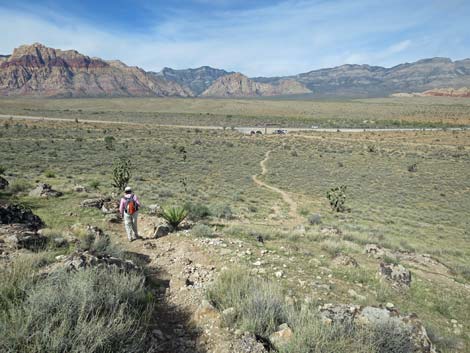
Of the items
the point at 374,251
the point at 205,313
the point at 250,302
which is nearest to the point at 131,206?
the point at 205,313

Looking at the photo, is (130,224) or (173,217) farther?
(173,217)

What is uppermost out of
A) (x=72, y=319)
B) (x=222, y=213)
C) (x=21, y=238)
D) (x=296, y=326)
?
(x=72, y=319)

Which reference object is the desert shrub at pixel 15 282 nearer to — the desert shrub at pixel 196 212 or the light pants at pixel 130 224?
the light pants at pixel 130 224

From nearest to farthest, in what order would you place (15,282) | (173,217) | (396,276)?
(15,282)
(396,276)
(173,217)

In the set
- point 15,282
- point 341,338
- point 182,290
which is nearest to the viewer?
point 341,338

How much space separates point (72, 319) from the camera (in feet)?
8.96

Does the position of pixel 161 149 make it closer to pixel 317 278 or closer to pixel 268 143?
pixel 268 143

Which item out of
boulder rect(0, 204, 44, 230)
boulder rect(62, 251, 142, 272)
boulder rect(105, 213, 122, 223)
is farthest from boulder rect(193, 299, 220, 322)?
boulder rect(105, 213, 122, 223)

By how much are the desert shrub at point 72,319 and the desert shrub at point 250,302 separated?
1087mm

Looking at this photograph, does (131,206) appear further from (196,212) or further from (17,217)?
(196,212)

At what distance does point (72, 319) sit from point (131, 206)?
4.51 meters

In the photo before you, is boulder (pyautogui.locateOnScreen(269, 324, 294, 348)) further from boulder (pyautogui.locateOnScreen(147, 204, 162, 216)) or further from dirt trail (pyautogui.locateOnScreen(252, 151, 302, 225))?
dirt trail (pyautogui.locateOnScreen(252, 151, 302, 225))

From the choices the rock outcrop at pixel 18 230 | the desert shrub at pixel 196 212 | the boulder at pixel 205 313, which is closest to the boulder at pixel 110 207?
the rock outcrop at pixel 18 230

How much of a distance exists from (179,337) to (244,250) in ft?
11.1
